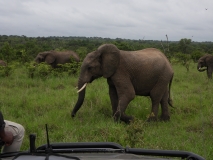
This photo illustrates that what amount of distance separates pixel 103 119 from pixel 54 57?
9.55 meters

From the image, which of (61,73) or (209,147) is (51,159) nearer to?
(209,147)

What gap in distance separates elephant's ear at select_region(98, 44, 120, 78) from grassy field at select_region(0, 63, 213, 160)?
818 millimetres

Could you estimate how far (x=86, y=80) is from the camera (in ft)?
20.0

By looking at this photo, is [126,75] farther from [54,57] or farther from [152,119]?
[54,57]

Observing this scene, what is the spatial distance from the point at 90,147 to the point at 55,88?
7.73 meters

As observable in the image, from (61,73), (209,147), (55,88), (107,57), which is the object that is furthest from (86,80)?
(61,73)

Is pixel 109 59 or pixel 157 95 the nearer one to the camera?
pixel 109 59

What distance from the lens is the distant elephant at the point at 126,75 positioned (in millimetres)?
6102

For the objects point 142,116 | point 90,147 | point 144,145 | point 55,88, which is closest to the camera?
point 90,147

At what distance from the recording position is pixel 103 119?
19.7 feet

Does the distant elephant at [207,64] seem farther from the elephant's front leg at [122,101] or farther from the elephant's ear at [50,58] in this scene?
the elephant's front leg at [122,101]

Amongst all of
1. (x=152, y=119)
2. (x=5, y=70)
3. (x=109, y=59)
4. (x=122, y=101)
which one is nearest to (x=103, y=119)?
(x=122, y=101)

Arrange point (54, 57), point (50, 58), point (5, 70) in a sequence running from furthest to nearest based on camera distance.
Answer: point (54, 57) → point (50, 58) → point (5, 70)

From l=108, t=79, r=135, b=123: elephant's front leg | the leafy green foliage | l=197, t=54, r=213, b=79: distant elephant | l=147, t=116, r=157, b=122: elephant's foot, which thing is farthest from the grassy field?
l=197, t=54, r=213, b=79: distant elephant
